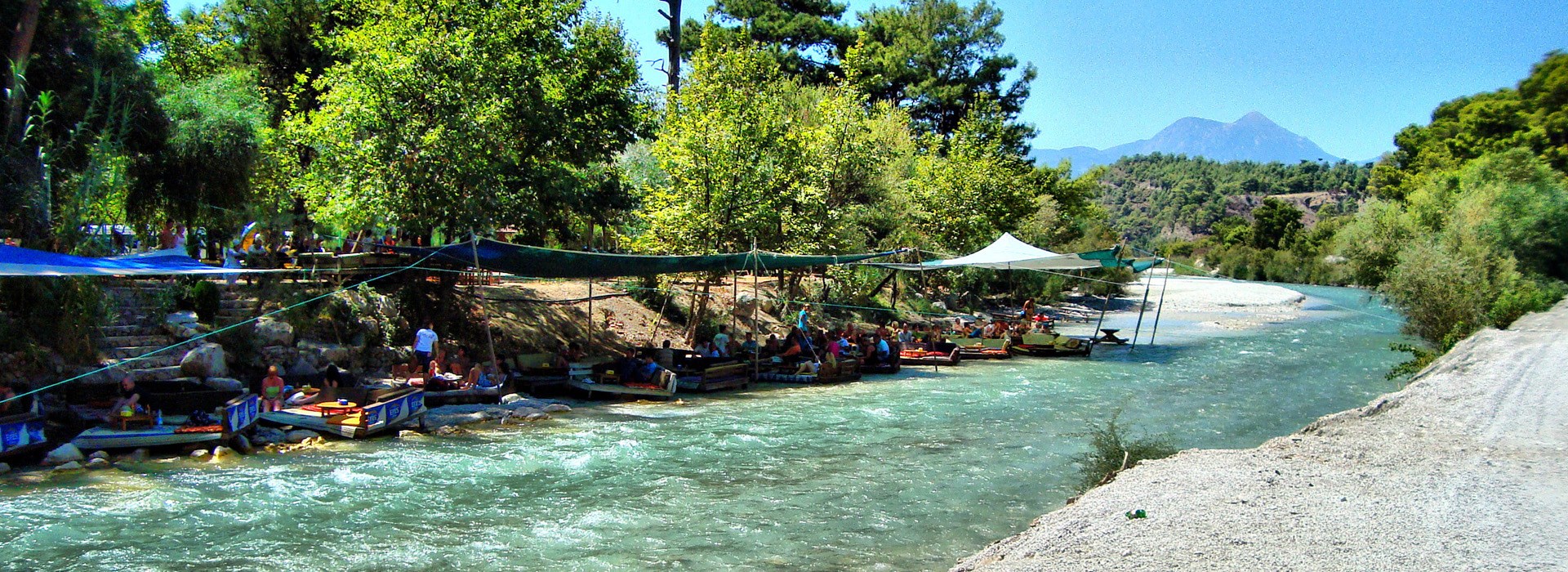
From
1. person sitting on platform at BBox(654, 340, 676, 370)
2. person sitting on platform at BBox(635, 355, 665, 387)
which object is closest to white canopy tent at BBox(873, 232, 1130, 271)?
person sitting on platform at BBox(654, 340, 676, 370)

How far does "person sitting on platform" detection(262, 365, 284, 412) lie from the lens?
13008 mm

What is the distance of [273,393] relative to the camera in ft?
43.0

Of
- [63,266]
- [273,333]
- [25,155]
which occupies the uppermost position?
[25,155]

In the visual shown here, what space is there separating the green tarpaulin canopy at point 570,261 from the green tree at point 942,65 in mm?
31922

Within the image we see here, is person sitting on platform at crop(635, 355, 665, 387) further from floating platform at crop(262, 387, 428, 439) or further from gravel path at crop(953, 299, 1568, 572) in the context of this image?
gravel path at crop(953, 299, 1568, 572)

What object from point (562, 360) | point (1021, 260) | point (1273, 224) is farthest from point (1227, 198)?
point (562, 360)

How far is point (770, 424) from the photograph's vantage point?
14.8 m

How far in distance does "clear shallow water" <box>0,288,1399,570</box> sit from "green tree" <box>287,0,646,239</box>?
5.23m

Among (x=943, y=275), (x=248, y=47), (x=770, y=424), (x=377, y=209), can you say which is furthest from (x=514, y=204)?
(x=943, y=275)

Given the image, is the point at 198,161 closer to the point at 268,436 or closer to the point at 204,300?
the point at 204,300

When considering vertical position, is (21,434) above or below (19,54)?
below

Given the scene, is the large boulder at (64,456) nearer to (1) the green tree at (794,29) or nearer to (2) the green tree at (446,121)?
(2) the green tree at (446,121)

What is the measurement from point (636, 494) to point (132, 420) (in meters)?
6.59

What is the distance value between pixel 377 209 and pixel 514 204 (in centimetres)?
253
